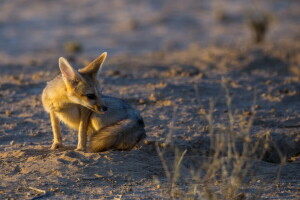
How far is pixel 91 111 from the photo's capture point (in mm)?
6113

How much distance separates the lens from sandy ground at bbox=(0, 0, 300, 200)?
5.34 m

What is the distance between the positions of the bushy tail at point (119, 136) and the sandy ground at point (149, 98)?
13 centimetres

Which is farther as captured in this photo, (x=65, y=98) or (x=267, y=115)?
(x=267, y=115)

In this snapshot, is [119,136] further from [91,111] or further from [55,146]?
[55,146]

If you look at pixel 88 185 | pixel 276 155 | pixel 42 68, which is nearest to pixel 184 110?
pixel 276 155

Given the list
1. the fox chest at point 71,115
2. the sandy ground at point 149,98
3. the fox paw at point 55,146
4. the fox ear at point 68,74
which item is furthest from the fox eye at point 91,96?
the fox paw at point 55,146

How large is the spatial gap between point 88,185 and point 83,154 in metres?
0.64

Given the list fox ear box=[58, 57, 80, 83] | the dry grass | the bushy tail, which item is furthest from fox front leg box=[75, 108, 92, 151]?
the dry grass

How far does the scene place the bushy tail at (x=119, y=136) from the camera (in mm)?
5922

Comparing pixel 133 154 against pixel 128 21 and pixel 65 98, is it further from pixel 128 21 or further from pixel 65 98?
pixel 128 21

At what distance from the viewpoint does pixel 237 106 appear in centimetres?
830

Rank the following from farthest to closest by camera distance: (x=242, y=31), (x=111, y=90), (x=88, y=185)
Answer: (x=242, y=31) → (x=111, y=90) → (x=88, y=185)

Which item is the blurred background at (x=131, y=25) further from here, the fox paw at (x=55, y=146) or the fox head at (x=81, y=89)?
the fox head at (x=81, y=89)

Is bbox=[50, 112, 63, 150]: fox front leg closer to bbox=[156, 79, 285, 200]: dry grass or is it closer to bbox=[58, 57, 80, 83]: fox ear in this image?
bbox=[58, 57, 80, 83]: fox ear
